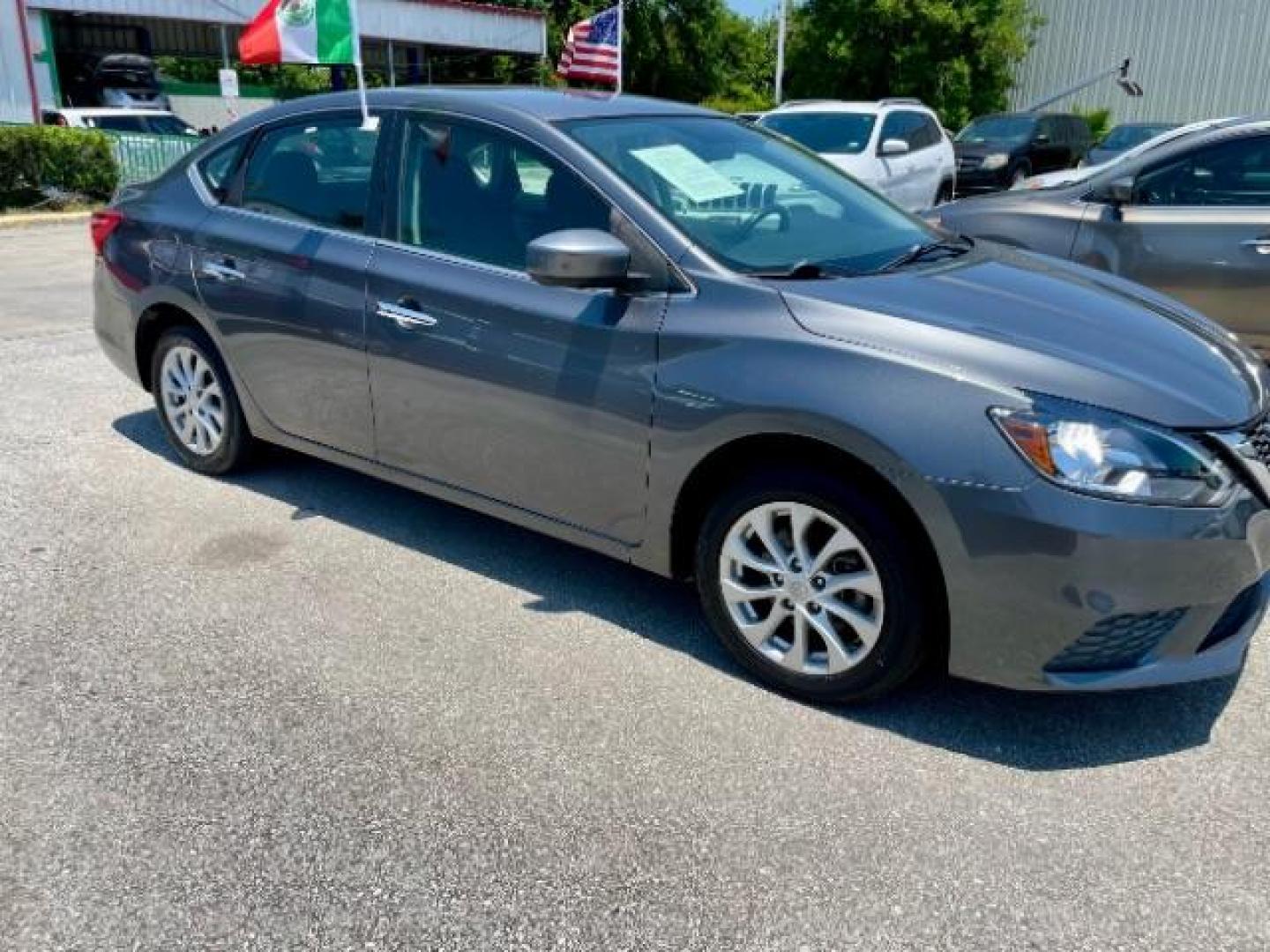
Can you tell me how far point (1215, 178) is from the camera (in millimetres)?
5977

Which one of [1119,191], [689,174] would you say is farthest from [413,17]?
[689,174]

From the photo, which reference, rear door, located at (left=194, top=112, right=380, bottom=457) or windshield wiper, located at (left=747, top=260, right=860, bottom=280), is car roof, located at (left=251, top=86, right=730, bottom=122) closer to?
rear door, located at (left=194, top=112, right=380, bottom=457)

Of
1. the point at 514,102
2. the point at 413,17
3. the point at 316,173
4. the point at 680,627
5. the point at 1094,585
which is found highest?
the point at 413,17

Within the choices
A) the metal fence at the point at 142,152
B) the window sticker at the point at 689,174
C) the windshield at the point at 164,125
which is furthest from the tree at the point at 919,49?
the window sticker at the point at 689,174

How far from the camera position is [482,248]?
3725 millimetres

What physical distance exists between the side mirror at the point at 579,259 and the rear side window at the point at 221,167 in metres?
2.05

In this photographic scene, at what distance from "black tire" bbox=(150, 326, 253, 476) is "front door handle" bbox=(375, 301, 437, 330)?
1.13 m

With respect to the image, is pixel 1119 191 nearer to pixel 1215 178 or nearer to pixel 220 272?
pixel 1215 178

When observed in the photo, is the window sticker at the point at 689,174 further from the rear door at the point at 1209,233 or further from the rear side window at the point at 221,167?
the rear door at the point at 1209,233

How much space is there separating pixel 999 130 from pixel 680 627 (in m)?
17.7

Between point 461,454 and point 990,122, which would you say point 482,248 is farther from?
point 990,122

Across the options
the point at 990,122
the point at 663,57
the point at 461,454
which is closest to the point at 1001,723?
the point at 461,454

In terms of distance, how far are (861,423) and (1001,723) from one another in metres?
0.99

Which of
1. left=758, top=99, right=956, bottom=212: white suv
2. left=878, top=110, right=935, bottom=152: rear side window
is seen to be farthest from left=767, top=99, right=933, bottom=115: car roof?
left=878, top=110, right=935, bottom=152: rear side window
